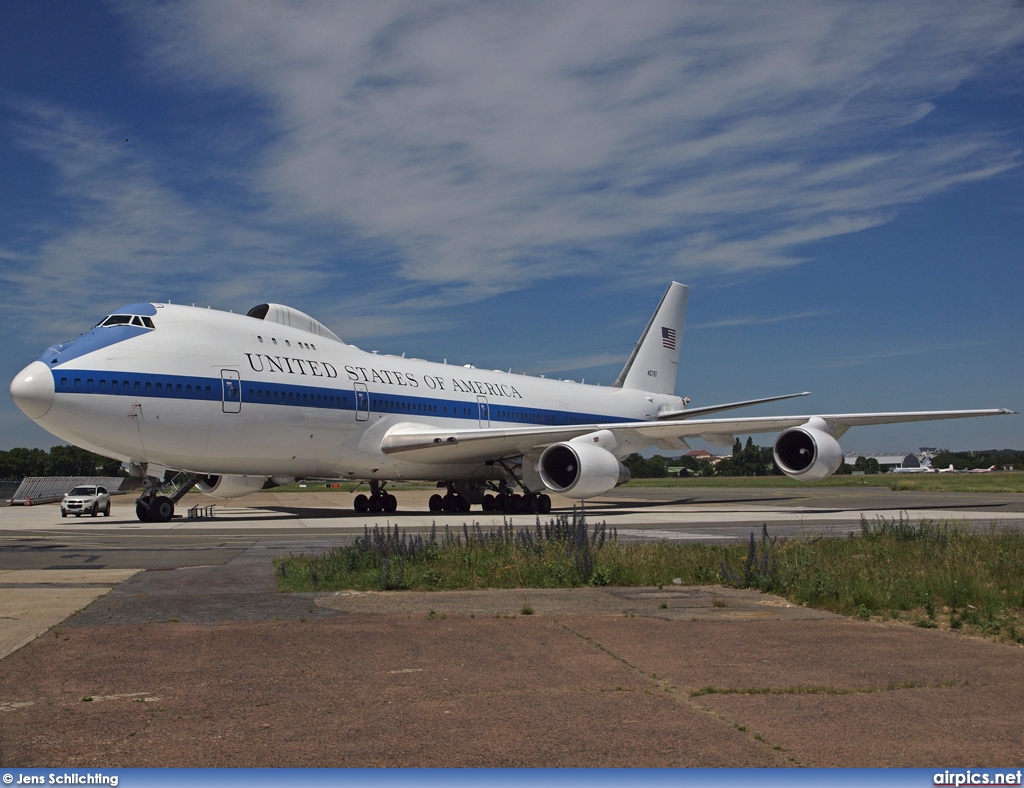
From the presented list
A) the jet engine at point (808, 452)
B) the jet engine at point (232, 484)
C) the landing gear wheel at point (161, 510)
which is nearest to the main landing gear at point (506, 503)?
the jet engine at point (232, 484)

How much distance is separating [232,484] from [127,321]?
863 cm

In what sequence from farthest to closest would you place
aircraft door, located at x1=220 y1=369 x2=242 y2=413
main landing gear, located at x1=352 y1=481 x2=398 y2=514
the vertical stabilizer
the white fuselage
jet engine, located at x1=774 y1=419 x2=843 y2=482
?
1. the vertical stabilizer
2. main landing gear, located at x1=352 y1=481 x2=398 y2=514
3. jet engine, located at x1=774 y1=419 x2=843 y2=482
4. aircraft door, located at x1=220 y1=369 x2=242 y2=413
5. the white fuselage

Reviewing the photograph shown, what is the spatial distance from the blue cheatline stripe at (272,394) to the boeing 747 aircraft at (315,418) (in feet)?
0.11

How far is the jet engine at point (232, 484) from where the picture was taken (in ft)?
95.1

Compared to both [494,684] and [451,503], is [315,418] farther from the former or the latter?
[494,684]

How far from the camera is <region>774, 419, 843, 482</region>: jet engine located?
25.8 meters

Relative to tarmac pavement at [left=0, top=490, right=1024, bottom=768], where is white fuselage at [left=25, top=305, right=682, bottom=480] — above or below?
above

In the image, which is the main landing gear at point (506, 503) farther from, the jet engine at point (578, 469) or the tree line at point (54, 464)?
the tree line at point (54, 464)

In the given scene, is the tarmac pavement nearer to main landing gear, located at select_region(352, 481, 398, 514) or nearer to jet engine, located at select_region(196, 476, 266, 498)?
jet engine, located at select_region(196, 476, 266, 498)

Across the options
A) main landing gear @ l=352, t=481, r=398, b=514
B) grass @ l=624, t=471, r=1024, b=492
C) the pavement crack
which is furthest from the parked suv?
the pavement crack

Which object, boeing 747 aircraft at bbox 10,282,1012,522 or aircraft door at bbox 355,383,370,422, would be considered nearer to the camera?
boeing 747 aircraft at bbox 10,282,1012,522

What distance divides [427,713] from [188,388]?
18.4 m

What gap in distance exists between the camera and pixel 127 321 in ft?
71.5

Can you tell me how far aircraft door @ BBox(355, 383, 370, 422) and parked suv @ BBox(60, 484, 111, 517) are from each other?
11.1 metres
